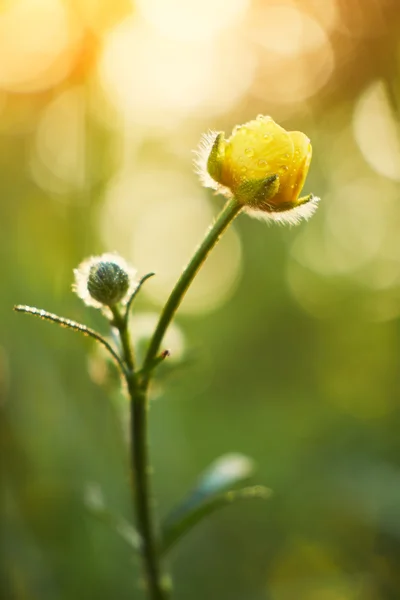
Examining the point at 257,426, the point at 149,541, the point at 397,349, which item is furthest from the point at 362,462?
the point at 149,541

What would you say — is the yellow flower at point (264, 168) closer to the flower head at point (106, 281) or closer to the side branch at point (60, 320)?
the flower head at point (106, 281)

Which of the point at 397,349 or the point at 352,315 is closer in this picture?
the point at 397,349

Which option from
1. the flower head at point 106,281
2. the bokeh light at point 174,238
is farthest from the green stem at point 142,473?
the bokeh light at point 174,238

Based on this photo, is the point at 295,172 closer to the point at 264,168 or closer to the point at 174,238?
the point at 264,168

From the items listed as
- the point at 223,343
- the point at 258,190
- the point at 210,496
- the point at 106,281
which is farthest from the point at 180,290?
the point at 223,343

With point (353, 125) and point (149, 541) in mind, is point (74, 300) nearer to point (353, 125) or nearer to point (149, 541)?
point (149, 541)
